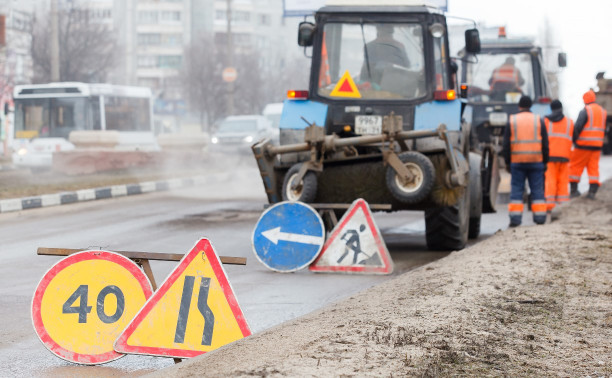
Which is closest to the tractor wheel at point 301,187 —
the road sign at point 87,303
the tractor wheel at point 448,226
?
the tractor wheel at point 448,226

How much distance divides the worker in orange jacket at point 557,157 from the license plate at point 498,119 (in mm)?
4348

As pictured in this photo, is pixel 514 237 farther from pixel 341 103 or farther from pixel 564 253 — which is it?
pixel 341 103

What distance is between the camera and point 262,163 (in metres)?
10.2

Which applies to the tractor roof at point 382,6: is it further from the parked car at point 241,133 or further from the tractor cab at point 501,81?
the parked car at point 241,133

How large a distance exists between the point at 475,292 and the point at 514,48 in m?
12.5

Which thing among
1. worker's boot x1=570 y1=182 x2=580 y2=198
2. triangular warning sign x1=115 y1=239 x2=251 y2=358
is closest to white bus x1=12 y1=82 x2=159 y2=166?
worker's boot x1=570 y1=182 x2=580 y2=198

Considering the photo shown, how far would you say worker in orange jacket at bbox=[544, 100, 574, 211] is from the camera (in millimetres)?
13504

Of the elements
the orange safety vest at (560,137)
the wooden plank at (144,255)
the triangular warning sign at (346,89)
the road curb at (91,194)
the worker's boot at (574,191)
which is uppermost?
the triangular warning sign at (346,89)

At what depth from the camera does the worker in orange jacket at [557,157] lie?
13.5 m

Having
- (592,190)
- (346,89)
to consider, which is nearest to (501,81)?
(592,190)

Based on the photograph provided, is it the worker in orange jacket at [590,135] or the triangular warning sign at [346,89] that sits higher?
the triangular warning sign at [346,89]

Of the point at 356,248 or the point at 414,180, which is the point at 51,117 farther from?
the point at 356,248

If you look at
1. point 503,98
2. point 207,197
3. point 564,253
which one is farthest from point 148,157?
point 564,253

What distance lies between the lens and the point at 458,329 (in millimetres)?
5461
